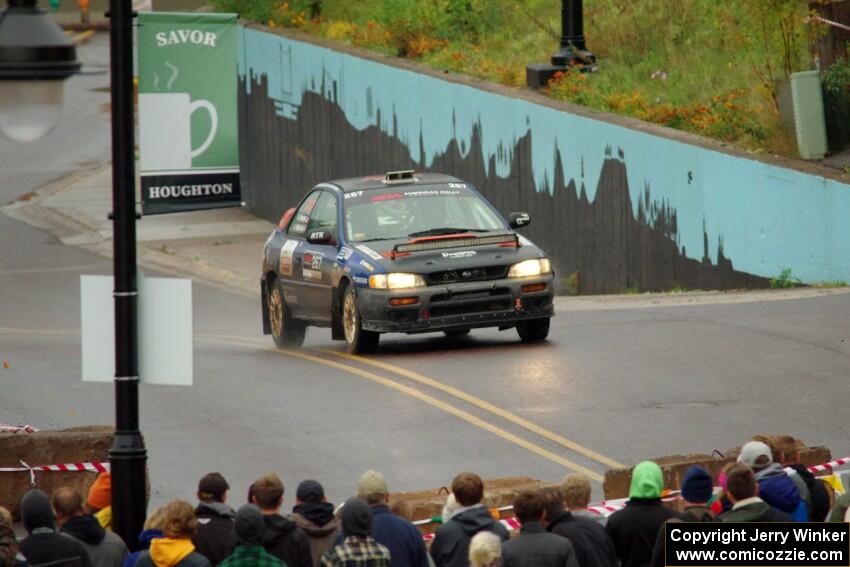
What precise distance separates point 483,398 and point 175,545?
8138mm

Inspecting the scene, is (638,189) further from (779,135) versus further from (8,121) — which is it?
(8,121)

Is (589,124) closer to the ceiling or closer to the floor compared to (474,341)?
closer to the ceiling

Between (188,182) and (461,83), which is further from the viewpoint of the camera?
(461,83)

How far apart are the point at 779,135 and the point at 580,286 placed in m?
4.78

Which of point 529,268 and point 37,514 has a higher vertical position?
point 529,268

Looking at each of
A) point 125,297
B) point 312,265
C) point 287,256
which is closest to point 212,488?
point 125,297

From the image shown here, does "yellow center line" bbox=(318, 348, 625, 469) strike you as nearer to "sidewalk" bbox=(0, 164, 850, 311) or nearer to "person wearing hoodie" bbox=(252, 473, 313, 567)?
"person wearing hoodie" bbox=(252, 473, 313, 567)

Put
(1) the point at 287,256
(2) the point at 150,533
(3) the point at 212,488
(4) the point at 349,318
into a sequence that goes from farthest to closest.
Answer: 1. (1) the point at 287,256
2. (4) the point at 349,318
3. (3) the point at 212,488
4. (2) the point at 150,533

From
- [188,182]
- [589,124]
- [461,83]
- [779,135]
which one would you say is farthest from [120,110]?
[461,83]

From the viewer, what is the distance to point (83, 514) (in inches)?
377

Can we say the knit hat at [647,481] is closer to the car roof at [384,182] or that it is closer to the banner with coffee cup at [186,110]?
the banner with coffee cup at [186,110]

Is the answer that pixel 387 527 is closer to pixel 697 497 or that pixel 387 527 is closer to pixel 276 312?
pixel 697 497

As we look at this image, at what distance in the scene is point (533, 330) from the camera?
2002 centimetres

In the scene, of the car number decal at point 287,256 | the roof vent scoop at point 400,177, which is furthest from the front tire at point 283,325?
the roof vent scoop at point 400,177
